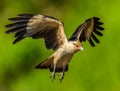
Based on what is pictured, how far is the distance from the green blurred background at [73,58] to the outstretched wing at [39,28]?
15.7 ft

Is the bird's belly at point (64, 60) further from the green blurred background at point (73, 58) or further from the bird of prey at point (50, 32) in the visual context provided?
the green blurred background at point (73, 58)

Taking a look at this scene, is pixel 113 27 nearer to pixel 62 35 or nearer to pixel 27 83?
pixel 27 83

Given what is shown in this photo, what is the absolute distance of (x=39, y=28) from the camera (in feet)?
27.4

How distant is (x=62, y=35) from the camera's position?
819 cm

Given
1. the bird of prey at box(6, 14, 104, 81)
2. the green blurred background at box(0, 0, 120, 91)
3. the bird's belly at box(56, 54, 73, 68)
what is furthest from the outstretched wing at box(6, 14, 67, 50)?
the green blurred background at box(0, 0, 120, 91)

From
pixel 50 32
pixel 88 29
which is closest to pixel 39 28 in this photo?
pixel 50 32

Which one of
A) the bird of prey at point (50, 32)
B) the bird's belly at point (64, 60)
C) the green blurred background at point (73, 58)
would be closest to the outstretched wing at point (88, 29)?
the bird of prey at point (50, 32)

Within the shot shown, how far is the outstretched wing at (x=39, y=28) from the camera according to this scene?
27.1 ft

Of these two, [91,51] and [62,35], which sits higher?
[62,35]

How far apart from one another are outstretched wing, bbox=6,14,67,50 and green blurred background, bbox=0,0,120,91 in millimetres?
4782

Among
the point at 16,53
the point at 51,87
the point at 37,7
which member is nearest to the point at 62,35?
the point at 51,87

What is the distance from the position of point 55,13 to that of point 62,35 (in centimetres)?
647

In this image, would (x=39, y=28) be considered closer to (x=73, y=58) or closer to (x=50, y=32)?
(x=50, y=32)

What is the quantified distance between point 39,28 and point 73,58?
5.34m
